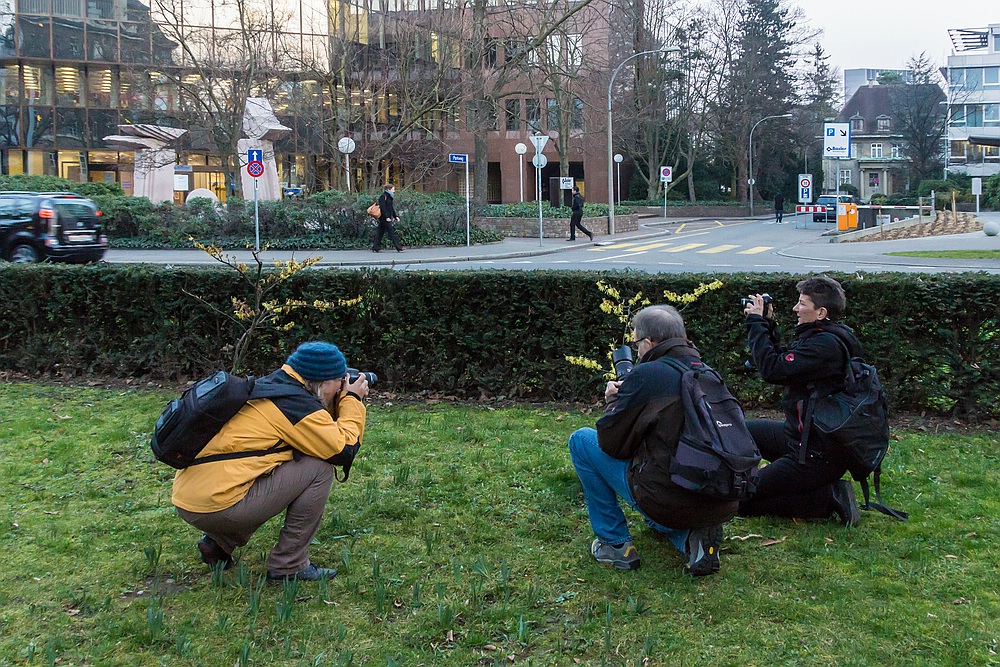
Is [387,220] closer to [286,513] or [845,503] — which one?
[845,503]

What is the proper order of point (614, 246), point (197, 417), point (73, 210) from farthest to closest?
point (614, 246) → point (73, 210) → point (197, 417)

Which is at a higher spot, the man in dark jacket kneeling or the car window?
the car window

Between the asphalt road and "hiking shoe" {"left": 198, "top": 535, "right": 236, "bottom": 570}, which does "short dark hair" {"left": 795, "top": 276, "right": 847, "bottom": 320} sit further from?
the asphalt road

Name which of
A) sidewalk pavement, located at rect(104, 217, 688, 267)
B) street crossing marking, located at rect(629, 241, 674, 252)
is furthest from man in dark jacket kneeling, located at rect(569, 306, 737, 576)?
street crossing marking, located at rect(629, 241, 674, 252)

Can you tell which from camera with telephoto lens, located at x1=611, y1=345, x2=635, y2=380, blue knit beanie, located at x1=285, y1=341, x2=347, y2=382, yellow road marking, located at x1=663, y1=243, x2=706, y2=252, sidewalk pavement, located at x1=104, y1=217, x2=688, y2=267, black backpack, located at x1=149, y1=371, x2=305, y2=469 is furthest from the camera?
yellow road marking, located at x1=663, y1=243, x2=706, y2=252

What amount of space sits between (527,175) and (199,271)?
201ft

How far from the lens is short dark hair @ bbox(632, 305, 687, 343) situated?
4.32 m

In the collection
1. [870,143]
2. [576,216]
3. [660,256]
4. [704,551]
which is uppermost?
[870,143]

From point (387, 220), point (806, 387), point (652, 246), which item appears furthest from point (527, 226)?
point (806, 387)

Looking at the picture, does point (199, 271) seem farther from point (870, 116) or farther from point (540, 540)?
point (870, 116)

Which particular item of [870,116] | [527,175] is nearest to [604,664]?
[527,175]

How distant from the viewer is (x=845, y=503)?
5059mm

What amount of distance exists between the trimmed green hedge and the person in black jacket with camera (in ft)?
8.51

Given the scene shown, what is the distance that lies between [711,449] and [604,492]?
740mm
